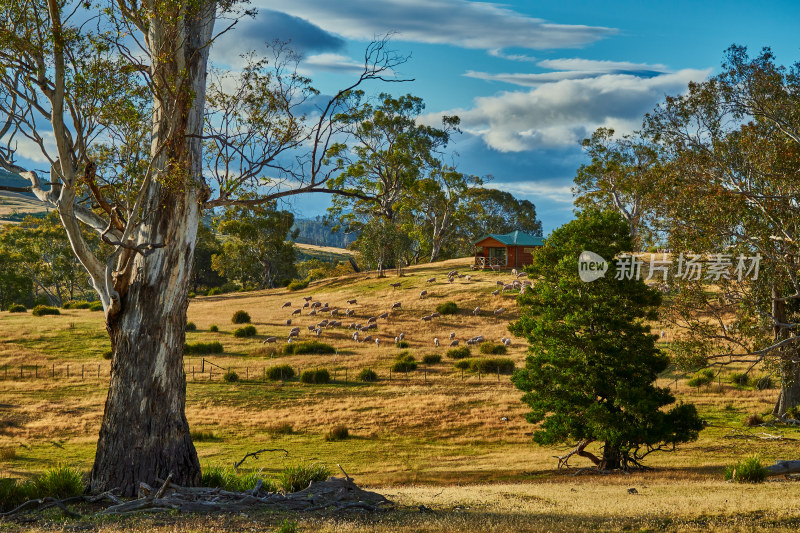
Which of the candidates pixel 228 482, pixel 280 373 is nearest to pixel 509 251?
pixel 280 373

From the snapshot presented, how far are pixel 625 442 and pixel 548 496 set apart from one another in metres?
9.69

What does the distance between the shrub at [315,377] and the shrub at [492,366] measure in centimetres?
906

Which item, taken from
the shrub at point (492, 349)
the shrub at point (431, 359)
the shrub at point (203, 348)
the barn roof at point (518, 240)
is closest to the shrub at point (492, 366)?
the shrub at point (431, 359)

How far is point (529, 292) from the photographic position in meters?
25.0

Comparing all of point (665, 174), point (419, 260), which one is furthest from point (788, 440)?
point (419, 260)

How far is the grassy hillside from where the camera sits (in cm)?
1053

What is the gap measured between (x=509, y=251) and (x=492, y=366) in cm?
3763

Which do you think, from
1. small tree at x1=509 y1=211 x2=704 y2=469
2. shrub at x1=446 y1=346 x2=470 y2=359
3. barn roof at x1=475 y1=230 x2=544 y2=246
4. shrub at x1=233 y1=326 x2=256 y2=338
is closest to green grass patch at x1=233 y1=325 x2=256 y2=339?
shrub at x1=233 y1=326 x2=256 y2=338

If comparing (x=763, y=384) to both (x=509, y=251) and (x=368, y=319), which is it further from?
(x=509, y=251)

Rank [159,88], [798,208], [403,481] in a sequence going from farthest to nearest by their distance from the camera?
[798,208] < [403,481] < [159,88]

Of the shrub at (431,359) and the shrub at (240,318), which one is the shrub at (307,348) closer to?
the shrub at (431,359)

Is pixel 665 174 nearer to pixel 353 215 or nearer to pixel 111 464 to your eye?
pixel 111 464

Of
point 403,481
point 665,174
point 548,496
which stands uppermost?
point 665,174

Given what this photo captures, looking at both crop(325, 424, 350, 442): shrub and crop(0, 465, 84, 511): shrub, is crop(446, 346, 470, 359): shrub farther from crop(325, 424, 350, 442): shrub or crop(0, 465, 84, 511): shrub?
crop(0, 465, 84, 511): shrub
